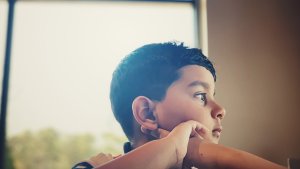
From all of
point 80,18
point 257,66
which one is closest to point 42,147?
point 80,18

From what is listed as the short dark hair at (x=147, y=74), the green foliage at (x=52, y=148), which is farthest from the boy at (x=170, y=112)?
the green foliage at (x=52, y=148)

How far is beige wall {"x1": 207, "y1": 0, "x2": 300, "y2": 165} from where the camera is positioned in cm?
155

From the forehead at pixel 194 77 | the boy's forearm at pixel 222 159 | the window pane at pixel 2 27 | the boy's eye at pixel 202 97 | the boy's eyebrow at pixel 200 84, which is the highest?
the window pane at pixel 2 27

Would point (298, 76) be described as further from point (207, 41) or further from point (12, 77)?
point (12, 77)

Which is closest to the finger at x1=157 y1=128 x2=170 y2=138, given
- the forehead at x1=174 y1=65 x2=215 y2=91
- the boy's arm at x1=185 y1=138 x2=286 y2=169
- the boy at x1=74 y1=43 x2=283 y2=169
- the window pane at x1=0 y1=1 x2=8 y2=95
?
the boy at x1=74 y1=43 x2=283 y2=169

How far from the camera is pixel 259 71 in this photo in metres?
1.64

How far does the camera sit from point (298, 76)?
1.65m

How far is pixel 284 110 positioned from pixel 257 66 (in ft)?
0.77

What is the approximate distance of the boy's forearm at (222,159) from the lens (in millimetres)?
1341

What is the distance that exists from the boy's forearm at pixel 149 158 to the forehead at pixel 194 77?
266mm

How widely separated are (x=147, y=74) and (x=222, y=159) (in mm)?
448

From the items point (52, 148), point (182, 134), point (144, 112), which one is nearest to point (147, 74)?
point (144, 112)

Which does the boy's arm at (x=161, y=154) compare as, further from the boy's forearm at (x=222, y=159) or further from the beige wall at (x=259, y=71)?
the beige wall at (x=259, y=71)

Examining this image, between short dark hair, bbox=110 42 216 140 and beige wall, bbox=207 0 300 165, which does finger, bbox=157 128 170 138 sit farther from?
beige wall, bbox=207 0 300 165
